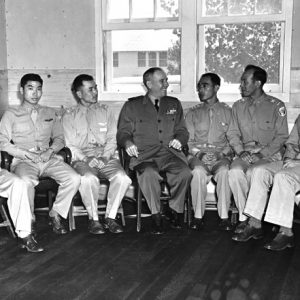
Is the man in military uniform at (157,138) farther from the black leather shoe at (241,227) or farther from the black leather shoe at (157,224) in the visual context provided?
the black leather shoe at (241,227)

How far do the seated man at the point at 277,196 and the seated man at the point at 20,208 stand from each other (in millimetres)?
1709

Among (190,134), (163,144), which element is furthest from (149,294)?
(190,134)

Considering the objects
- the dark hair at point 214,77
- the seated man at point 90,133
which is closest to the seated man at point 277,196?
the dark hair at point 214,77

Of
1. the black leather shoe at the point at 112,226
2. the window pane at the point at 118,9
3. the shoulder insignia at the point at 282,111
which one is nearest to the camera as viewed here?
the black leather shoe at the point at 112,226

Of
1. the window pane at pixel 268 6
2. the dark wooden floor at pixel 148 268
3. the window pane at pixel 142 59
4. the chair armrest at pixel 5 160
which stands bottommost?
the dark wooden floor at pixel 148 268

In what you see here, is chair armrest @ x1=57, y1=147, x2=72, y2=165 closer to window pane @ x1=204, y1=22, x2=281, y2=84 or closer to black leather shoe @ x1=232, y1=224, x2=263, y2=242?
black leather shoe @ x1=232, y1=224, x2=263, y2=242

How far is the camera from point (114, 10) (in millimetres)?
5555

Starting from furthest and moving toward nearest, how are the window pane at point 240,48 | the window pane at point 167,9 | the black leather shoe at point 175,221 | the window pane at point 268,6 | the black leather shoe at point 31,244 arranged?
1. the window pane at point 167,9
2. the window pane at point 240,48
3. the window pane at point 268,6
4. the black leather shoe at point 175,221
5. the black leather shoe at point 31,244

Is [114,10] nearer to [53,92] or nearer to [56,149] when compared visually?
[53,92]

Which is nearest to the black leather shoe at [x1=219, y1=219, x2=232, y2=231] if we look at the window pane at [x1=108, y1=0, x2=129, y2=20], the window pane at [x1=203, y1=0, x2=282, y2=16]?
the window pane at [x1=203, y1=0, x2=282, y2=16]

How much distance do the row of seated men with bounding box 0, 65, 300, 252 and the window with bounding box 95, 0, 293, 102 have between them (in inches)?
18.8

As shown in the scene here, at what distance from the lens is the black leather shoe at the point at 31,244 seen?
385 centimetres

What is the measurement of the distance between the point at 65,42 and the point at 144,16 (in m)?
0.99

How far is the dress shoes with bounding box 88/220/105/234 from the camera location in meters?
4.34
